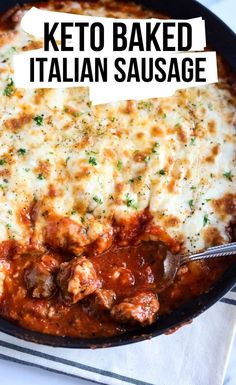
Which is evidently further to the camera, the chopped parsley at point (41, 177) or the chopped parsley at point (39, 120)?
the chopped parsley at point (39, 120)

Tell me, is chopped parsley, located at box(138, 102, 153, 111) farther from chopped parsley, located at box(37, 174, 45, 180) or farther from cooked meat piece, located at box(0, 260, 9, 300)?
cooked meat piece, located at box(0, 260, 9, 300)

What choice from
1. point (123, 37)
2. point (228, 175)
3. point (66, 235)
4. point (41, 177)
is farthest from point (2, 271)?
point (123, 37)

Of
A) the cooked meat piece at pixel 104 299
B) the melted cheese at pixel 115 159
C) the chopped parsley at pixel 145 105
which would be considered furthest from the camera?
the chopped parsley at pixel 145 105

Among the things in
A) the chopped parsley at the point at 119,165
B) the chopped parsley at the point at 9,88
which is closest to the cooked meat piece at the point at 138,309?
the chopped parsley at the point at 119,165

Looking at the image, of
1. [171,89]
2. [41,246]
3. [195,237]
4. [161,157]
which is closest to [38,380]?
[41,246]

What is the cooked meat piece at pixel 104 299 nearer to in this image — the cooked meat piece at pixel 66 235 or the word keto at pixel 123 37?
the cooked meat piece at pixel 66 235

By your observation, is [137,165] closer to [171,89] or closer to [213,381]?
[171,89]

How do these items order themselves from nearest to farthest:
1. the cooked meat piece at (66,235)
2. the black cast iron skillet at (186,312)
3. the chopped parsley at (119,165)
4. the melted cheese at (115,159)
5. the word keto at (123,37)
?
the black cast iron skillet at (186,312)
the cooked meat piece at (66,235)
the melted cheese at (115,159)
the chopped parsley at (119,165)
the word keto at (123,37)

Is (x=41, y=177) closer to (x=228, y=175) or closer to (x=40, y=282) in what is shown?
(x=40, y=282)
